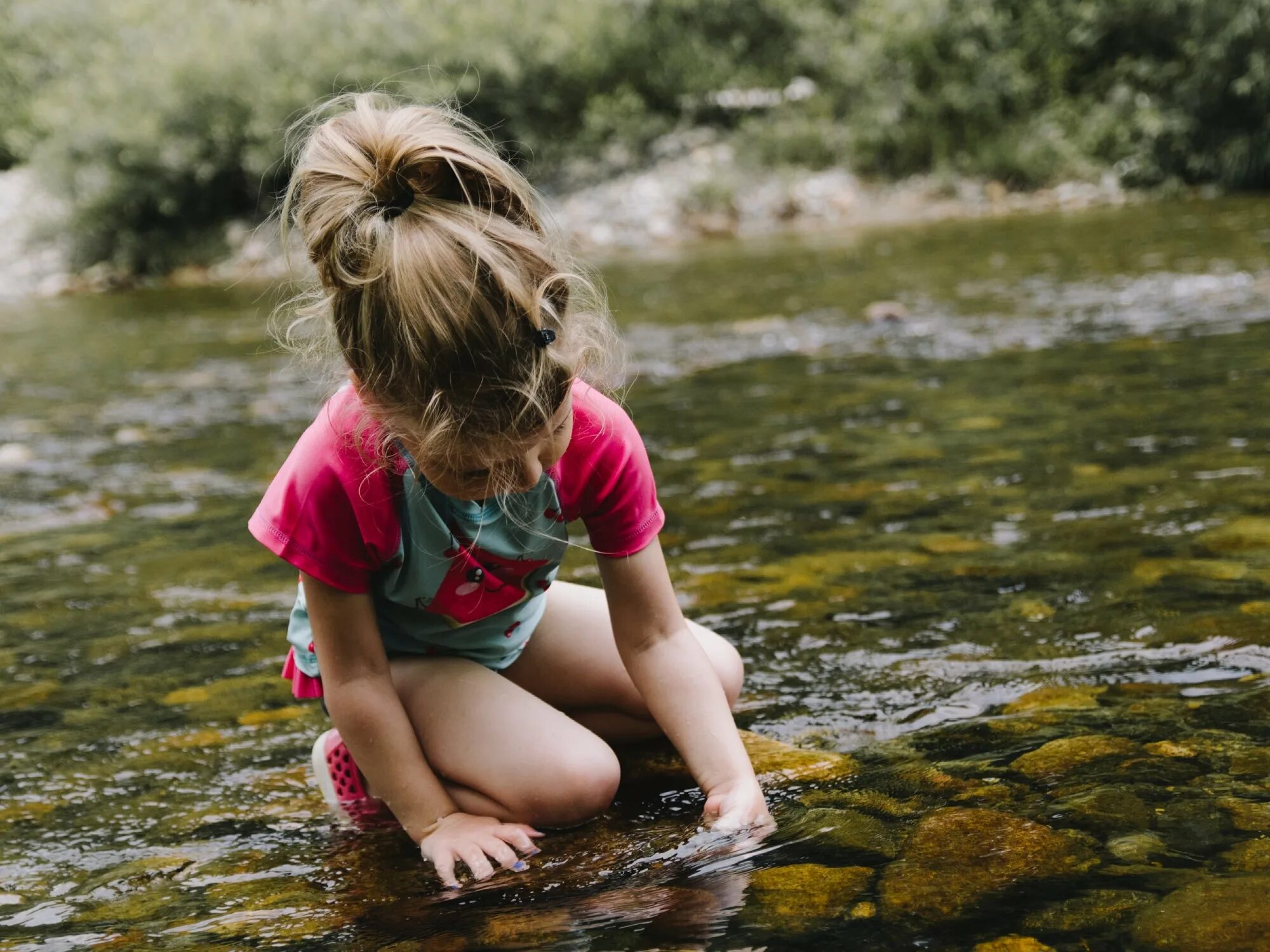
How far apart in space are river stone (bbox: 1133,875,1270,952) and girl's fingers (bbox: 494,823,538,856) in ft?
3.10

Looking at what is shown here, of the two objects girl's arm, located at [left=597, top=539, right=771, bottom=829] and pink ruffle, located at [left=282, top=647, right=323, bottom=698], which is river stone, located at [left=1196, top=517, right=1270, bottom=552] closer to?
girl's arm, located at [left=597, top=539, right=771, bottom=829]

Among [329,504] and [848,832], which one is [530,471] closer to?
[329,504]

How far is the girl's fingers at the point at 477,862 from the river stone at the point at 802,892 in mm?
432

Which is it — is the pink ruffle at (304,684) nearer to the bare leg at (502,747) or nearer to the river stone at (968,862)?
the bare leg at (502,747)

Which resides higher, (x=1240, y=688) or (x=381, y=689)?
(x=381, y=689)

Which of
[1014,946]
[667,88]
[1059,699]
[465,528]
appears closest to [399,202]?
[465,528]

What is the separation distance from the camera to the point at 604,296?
7.12ft

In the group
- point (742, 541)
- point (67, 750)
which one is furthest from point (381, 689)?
point (742, 541)

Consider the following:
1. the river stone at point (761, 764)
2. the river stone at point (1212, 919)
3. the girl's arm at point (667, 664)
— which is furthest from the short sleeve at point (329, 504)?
the river stone at point (1212, 919)

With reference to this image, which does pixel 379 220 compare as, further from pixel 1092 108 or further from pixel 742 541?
pixel 1092 108

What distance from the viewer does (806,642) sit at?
113 inches

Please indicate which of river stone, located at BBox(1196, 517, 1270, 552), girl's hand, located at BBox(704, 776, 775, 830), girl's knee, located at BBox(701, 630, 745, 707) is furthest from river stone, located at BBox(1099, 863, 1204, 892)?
river stone, located at BBox(1196, 517, 1270, 552)

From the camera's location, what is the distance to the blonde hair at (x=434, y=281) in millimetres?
1704

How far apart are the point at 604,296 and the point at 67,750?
4.91 ft
